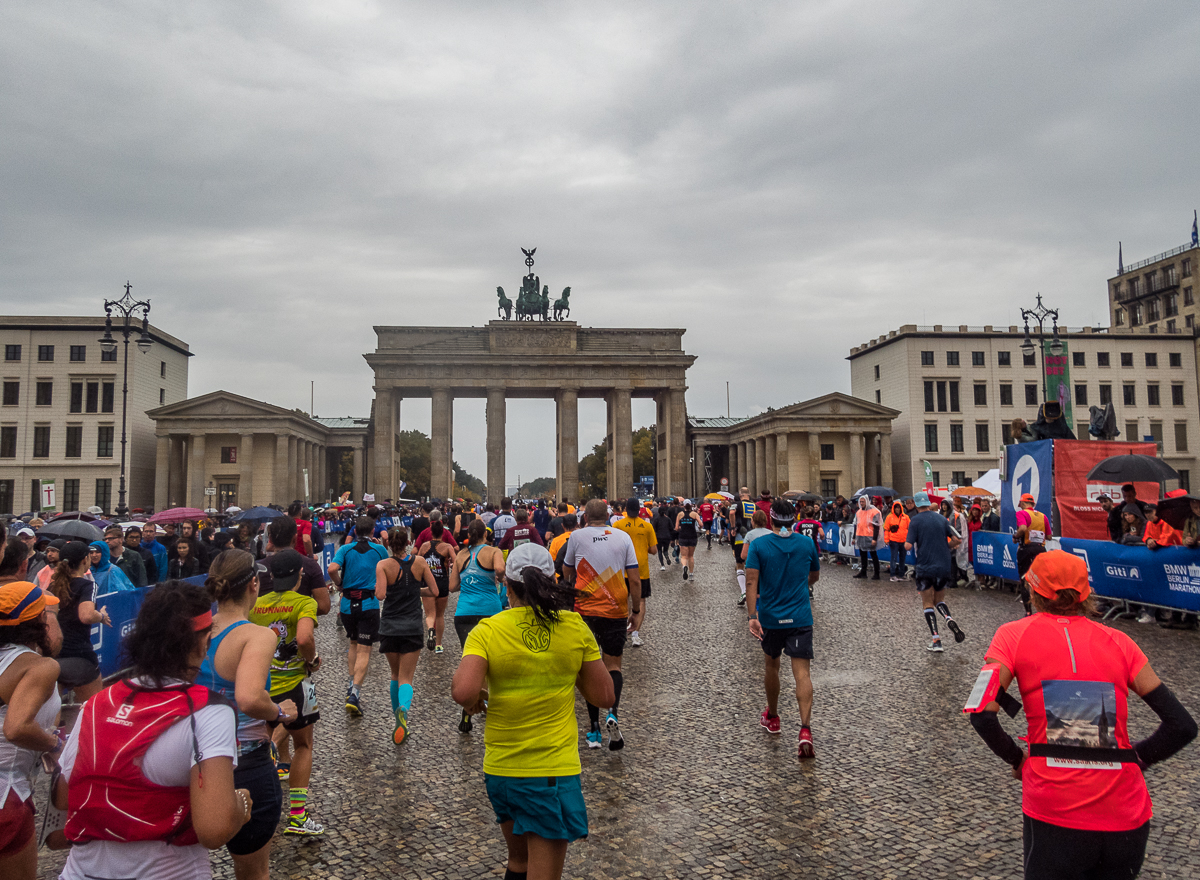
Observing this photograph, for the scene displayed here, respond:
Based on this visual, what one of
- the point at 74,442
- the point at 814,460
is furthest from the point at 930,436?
the point at 74,442

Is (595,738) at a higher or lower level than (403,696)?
lower

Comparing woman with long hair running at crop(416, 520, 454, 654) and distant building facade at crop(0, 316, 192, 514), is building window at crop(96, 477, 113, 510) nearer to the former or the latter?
distant building facade at crop(0, 316, 192, 514)

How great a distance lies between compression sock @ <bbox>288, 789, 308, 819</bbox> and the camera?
A: 5.32m

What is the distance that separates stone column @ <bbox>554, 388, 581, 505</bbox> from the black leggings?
5918 cm

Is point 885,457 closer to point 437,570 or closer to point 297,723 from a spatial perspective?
point 437,570

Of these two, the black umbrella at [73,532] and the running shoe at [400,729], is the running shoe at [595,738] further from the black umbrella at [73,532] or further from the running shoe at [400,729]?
the black umbrella at [73,532]

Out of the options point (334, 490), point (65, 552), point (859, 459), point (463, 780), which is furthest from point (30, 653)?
point (334, 490)

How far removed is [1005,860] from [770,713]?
2738 mm

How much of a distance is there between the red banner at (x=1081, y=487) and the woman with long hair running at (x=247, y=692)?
17666mm

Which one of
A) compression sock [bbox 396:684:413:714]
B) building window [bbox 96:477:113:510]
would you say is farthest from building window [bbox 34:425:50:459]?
compression sock [bbox 396:684:413:714]

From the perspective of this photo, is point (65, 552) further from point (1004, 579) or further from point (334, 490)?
point (334, 490)

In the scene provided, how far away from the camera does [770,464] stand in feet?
220

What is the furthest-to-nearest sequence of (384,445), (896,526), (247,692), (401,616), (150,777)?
1. (384,445)
2. (896,526)
3. (401,616)
4. (247,692)
5. (150,777)

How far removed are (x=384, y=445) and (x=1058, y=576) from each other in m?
61.2
